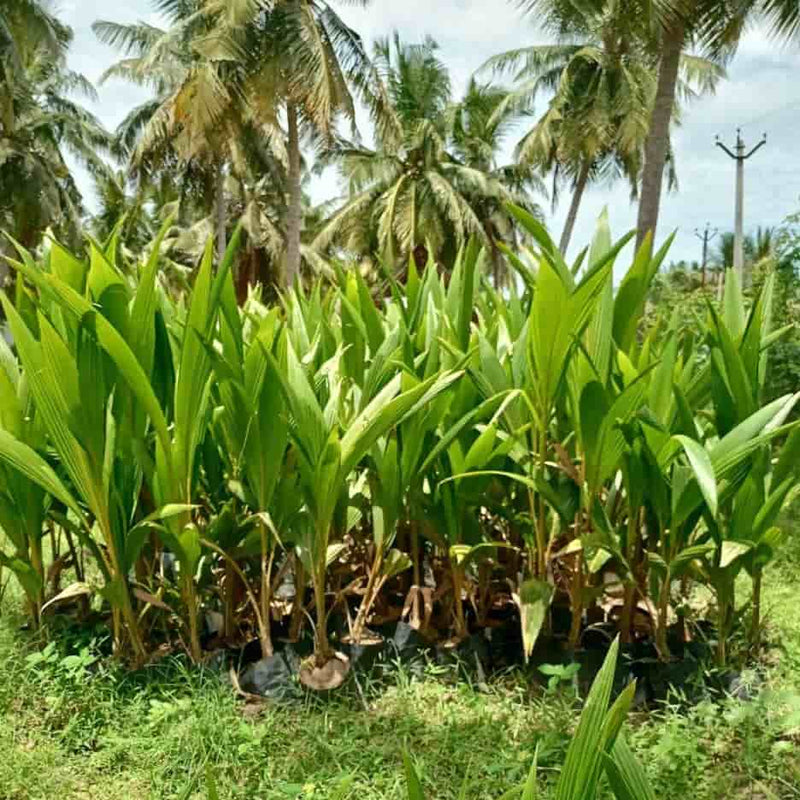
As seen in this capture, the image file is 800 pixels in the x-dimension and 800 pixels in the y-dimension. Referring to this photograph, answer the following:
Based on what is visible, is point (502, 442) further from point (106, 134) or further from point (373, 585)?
point (106, 134)

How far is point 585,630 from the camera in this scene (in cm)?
171

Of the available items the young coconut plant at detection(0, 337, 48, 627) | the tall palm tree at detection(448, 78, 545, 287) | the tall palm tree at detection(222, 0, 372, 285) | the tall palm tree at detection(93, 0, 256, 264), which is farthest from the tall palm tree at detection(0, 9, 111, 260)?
the young coconut plant at detection(0, 337, 48, 627)

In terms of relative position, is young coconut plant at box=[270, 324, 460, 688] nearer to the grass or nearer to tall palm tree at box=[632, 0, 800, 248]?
the grass

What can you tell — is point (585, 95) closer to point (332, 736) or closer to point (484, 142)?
point (484, 142)

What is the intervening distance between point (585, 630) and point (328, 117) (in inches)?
465

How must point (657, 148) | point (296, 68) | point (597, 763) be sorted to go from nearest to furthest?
point (597, 763) < point (657, 148) < point (296, 68)

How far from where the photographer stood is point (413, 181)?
17219 mm

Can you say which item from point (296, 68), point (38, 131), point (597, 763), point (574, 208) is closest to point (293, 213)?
point (296, 68)

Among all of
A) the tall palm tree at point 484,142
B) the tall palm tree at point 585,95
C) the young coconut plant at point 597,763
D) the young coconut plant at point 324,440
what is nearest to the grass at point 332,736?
the young coconut plant at point 324,440

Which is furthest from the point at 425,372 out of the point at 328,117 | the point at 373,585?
the point at 328,117

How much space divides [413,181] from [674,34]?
30.8 ft

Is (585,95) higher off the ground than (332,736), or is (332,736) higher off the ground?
(585,95)

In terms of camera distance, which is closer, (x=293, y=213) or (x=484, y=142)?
(x=293, y=213)

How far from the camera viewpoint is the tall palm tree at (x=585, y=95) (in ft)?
50.3
